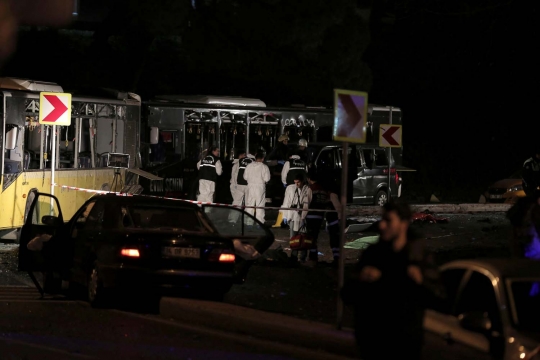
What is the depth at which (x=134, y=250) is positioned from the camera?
37.1 feet

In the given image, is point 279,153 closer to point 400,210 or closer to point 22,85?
point 22,85

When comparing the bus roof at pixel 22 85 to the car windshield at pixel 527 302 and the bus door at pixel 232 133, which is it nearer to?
the bus door at pixel 232 133

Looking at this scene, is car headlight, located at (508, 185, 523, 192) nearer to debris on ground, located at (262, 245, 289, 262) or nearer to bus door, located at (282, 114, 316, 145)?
bus door, located at (282, 114, 316, 145)

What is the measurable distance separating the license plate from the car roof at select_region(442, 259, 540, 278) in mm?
5005

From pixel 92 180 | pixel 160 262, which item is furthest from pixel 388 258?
pixel 92 180

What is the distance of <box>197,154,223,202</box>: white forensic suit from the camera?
22.4 metres

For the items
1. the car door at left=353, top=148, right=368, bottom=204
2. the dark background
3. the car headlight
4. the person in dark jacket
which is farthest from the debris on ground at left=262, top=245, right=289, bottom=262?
the dark background

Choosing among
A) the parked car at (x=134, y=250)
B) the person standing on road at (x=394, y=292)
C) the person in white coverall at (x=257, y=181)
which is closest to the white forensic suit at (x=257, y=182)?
the person in white coverall at (x=257, y=181)

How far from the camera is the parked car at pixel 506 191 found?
29359 millimetres

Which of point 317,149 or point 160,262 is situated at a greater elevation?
point 317,149

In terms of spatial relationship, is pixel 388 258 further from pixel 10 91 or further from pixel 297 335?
pixel 10 91

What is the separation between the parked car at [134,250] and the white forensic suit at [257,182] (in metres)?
8.65

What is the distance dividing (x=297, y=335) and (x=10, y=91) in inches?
424

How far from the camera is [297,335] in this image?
10.2 meters
